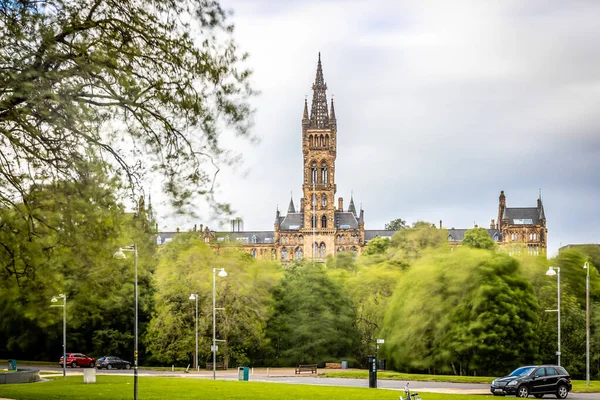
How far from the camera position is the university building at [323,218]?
591 feet

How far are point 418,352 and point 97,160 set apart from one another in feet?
160

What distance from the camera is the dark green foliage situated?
3164 inches

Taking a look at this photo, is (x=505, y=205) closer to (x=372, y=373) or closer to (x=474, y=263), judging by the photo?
(x=474, y=263)

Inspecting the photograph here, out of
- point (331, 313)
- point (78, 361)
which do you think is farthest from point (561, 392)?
point (78, 361)

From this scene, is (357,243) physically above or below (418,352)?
above

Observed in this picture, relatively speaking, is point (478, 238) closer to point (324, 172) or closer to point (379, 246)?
point (379, 246)

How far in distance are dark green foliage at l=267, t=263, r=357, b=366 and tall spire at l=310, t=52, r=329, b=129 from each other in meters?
101

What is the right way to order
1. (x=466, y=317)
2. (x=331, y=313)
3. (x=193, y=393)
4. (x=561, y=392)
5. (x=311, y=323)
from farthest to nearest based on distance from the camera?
(x=331, y=313) < (x=311, y=323) < (x=466, y=317) < (x=561, y=392) < (x=193, y=393)

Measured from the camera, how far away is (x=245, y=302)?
7550 centimetres

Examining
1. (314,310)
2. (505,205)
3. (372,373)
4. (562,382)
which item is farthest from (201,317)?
(505,205)

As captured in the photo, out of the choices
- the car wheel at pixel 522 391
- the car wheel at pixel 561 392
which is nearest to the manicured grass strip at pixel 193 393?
the car wheel at pixel 522 391

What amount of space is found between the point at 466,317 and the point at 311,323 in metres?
22.6

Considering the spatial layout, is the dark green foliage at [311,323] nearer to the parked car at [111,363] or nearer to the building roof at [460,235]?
the parked car at [111,363]

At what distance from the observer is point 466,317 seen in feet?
202
